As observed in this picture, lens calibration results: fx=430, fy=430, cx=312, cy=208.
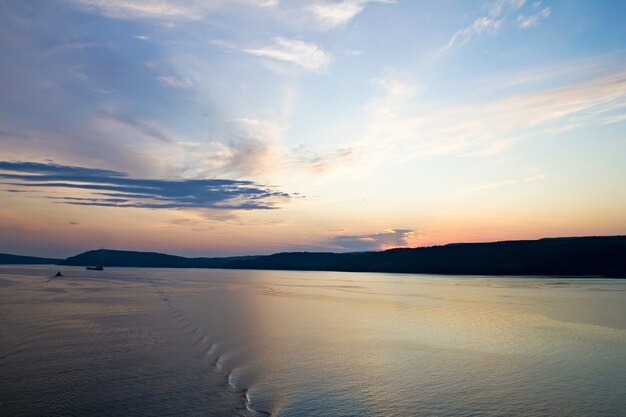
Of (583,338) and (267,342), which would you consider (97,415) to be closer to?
(267,342)

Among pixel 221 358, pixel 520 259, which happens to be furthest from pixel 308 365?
pixel 520 259

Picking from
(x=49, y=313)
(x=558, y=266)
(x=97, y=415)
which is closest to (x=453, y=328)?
(x=97, y=415)

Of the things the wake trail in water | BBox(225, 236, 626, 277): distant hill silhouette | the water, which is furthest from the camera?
BBox(225, 236, 626, 277): distant hill silhouette

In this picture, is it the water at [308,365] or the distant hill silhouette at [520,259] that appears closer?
the water at [308,365]

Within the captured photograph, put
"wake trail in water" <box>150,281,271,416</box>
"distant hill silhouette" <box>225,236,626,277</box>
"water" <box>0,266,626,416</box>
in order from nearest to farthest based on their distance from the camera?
1. "water" <box>0,266,626,416</box>
2. "wake trail in water" <box>150,281,271,416</box>
3. "distant hill silhouette" <box>225,236,626,277</box>

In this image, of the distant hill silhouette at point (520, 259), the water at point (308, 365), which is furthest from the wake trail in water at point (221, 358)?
the distant hill silhouette at point (520, 259)

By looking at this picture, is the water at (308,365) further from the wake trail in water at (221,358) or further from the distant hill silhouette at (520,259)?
the distant hill silhouette at (520,259)

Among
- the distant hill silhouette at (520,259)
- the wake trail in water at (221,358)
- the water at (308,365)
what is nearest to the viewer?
the water at (308,365)

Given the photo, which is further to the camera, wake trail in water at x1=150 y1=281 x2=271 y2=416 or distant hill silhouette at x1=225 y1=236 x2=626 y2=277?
distant hill silhouette at x1=225 y1=236 x2=626 y2=277

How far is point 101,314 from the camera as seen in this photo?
3073 cm

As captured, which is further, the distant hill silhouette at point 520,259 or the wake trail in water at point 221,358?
the distant hill silhouette at point 520,259

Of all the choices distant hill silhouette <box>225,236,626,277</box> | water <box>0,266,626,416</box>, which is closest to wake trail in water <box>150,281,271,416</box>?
water <box>0,266,626,416</box>

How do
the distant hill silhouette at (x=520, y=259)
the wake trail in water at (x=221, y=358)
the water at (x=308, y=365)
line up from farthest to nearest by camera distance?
the distant hill silhouette at (x=520, y=259) → the wake trail in water at (x=221, y=358) → the water at (x=308, y=365)

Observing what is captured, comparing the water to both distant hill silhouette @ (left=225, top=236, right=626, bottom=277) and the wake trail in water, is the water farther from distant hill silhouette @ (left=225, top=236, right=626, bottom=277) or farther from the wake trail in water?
distant hill silhouette @ (left=225, top=236, right=626, bottom=277)
